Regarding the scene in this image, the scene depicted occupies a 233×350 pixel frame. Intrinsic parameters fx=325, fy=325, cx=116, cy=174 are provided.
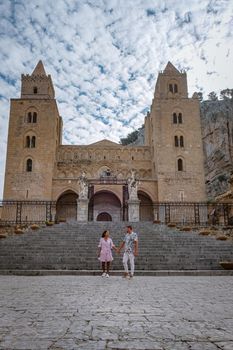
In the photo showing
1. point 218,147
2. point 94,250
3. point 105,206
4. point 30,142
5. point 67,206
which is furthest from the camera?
point 218,147

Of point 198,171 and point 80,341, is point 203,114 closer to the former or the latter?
point 198,171

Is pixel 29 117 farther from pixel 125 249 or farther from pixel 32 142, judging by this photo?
pixel 125 249

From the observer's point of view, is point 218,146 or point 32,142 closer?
point 32,142

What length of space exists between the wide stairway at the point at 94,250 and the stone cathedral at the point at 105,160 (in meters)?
14.9

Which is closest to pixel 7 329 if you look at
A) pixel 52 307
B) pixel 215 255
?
pixel 52 307

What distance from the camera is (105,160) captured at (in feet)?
122

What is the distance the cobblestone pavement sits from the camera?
2.66 m

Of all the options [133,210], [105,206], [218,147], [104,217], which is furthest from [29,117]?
[218,147]

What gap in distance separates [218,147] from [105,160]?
53.0ft

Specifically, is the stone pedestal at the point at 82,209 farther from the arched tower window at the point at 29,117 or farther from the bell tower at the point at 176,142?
the arched tower window at the point at 29,117

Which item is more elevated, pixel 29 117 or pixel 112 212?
pixel 29 117

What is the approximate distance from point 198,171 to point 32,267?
26374 millimetres

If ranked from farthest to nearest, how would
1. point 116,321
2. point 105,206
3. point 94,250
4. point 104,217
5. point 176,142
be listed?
point 176,142 → point 104,217 → point 105,206 → point 94,250 → point 116,321

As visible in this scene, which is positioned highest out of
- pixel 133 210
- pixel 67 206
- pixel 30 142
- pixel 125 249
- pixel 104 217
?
pixel 30 142
